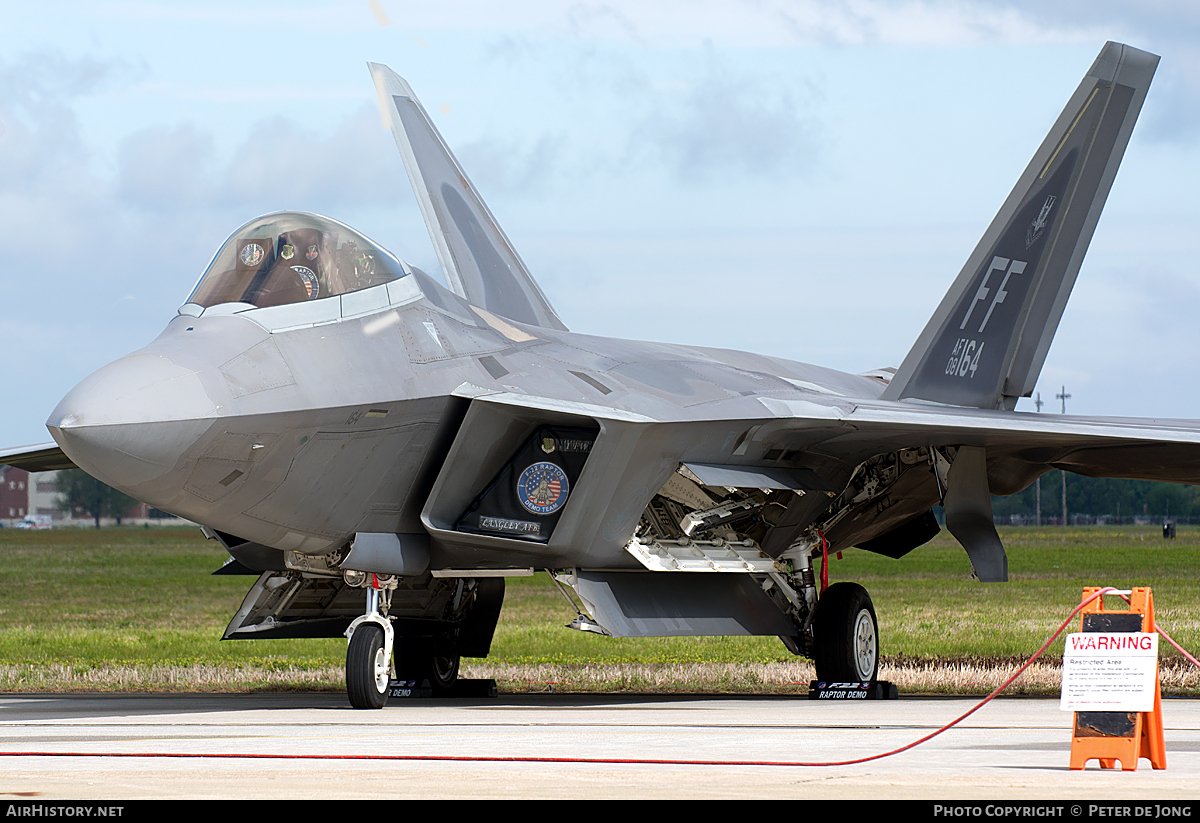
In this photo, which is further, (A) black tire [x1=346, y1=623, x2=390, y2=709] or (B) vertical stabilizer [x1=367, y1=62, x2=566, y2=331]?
(B) vertical stabilizer [x1=367, y1=62, x2=566, y2=331]

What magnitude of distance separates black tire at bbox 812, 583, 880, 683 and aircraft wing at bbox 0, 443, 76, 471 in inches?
258

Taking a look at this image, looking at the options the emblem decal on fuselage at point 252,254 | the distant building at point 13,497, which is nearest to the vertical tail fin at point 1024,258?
the emblem decal on fuselage at point 252,254

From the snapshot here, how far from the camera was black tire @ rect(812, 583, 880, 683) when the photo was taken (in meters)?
12.5

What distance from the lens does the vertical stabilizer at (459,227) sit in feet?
49.1

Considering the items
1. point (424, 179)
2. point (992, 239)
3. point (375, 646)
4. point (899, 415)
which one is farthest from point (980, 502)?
point (424, 179)

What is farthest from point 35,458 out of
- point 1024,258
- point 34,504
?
point 34,504

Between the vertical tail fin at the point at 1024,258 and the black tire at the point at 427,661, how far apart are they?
4.76 m

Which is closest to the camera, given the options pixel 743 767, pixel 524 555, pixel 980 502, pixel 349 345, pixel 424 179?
pixel 743 767

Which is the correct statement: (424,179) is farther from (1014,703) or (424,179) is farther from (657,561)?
(1014,703)

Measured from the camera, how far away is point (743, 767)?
605 centimetres

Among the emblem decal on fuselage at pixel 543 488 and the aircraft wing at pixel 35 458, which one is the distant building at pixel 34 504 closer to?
the aircraft wing at pixel 35 458

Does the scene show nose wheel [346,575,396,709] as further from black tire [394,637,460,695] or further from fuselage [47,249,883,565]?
black tire [394,637,460,695]

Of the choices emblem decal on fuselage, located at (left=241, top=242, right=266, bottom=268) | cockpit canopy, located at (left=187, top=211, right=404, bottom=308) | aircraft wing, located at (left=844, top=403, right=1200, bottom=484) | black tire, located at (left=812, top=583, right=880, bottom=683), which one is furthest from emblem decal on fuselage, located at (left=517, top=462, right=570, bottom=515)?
black tire, located at (left=812, top=583, right=880, bottom=683)

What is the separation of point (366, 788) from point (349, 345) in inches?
181
